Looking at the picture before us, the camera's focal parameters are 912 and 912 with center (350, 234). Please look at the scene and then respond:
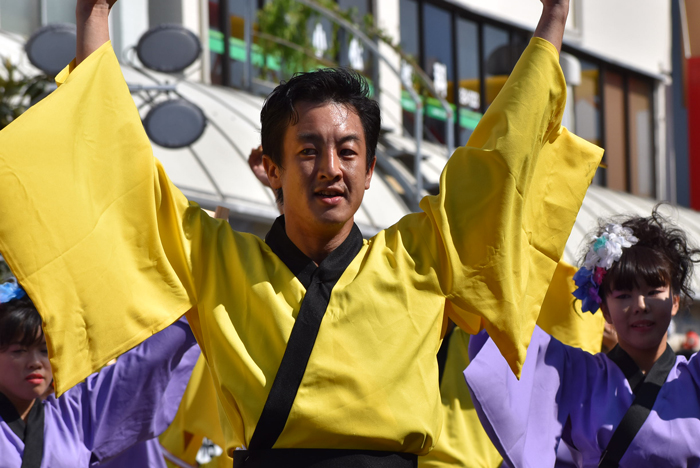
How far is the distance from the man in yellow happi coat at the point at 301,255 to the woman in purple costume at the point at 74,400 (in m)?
1.04

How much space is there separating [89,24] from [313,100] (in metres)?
0.50

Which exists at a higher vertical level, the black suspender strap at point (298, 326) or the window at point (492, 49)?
the black suspender strap at point (298, 326)

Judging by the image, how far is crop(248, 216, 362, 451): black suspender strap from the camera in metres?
1.82

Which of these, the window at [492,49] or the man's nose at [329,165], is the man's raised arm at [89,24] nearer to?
the man's nose at [329,165]

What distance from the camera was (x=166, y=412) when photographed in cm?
314

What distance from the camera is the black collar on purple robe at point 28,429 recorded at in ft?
9.59

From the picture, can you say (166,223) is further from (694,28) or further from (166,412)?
(694,28)

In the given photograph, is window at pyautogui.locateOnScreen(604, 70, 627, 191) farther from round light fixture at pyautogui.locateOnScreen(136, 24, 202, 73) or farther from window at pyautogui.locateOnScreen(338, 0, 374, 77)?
round light fixture at pyautogui.locateOnScreen(136, 24, 202, 73)

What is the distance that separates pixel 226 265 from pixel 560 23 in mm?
939

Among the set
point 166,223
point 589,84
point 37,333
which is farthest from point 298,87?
point 589,84

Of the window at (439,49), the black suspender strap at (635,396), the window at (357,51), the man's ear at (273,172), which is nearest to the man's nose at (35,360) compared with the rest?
the man's ear at (273,172)

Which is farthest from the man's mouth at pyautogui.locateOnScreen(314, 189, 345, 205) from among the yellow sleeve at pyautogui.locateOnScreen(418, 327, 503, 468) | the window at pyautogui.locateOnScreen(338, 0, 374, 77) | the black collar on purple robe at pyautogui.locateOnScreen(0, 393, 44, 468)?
the window at pyautogui.locateOnScreen(338, 0, 374, 77)

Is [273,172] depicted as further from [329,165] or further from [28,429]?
[28,429]

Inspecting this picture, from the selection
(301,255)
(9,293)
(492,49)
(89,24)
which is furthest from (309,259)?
(492,49)
